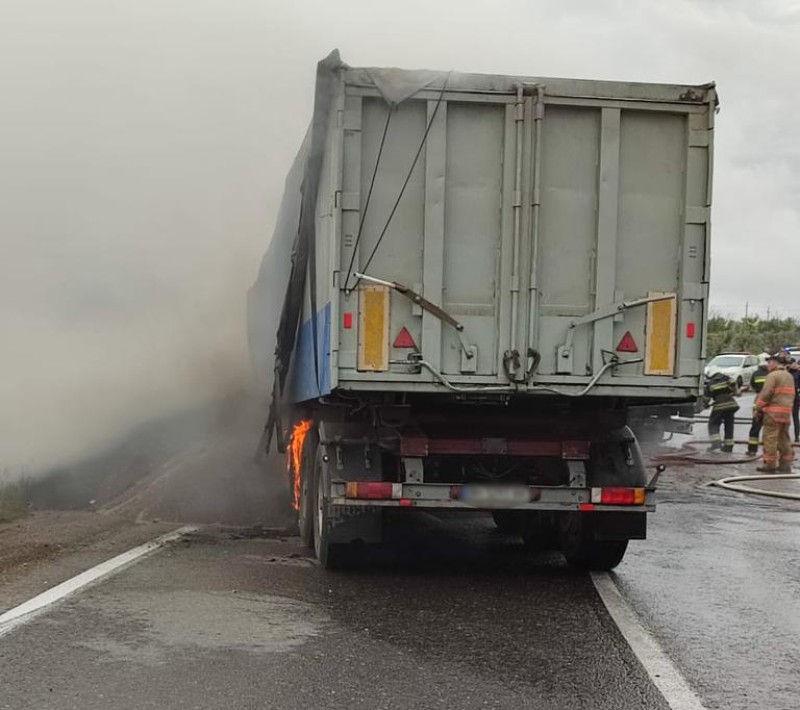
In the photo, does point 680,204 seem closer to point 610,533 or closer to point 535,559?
point 610,533

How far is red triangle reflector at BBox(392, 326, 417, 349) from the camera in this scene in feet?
19.8

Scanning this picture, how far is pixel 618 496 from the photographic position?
656 centimetres

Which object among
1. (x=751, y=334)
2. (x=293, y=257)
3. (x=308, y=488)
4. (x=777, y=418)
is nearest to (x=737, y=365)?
(x=777, y=418)

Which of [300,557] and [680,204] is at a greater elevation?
[680,204]

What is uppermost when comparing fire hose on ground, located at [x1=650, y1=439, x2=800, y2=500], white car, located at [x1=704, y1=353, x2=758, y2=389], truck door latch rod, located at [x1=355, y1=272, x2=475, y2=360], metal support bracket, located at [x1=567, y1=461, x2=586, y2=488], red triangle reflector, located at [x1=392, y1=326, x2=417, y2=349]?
truck door latch rod, located at [x1=355, y1=272, x2=475, y2=360]

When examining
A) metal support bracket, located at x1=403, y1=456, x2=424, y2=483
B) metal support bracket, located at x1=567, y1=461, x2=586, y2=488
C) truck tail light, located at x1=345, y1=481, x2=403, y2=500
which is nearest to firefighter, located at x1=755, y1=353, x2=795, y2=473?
metal support bracket, located at x1=567, y1=461, x2=586, y2=488

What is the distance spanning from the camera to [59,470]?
12.9m

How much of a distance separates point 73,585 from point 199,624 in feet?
4.31

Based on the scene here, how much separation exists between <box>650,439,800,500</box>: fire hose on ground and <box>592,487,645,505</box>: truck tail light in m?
→ 5.53

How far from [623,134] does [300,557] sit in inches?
156

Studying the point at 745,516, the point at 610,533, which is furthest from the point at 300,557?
the point at 745,516

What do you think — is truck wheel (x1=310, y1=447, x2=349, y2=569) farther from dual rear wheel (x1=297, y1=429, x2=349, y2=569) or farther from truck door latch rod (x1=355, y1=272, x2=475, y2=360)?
truck door latch rod (x1=355, y1=272, x2=475, y2=360)

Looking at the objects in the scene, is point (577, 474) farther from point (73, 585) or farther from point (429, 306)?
point (73, 585)

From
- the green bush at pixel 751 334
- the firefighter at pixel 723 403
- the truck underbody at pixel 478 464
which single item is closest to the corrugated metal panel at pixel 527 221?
the truck underbody at pixel 478 464
